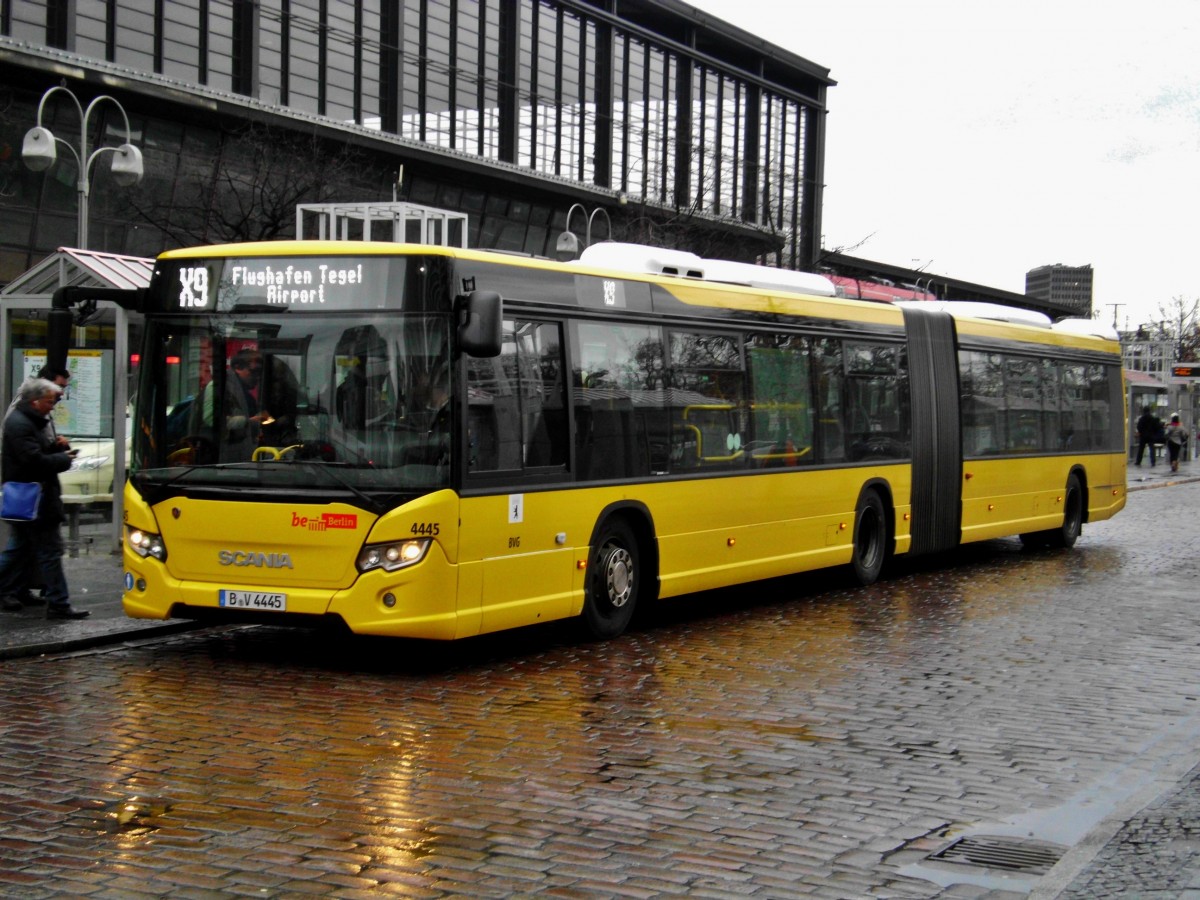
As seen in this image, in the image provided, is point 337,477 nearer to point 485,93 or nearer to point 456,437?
point 456,437

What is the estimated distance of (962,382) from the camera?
18.4m

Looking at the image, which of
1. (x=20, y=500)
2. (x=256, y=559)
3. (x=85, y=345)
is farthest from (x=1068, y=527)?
(x=20, y=500)

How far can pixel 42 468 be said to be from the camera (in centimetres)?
1128

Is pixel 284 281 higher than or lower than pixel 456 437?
higher

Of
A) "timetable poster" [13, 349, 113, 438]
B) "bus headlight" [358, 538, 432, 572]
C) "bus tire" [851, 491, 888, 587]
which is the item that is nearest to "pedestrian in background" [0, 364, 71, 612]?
"bus headlight" [358, 538, 432, 572]

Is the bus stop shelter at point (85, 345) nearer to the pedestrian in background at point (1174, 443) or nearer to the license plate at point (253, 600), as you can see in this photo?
the license plate at point (253, 600)

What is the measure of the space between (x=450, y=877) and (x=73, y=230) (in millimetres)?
33898

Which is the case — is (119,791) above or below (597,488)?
below

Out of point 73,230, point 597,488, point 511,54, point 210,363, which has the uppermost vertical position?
point 511,54

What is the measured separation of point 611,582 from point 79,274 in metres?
6.51

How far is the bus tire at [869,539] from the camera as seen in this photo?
16.0m

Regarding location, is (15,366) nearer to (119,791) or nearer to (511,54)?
(119,791)

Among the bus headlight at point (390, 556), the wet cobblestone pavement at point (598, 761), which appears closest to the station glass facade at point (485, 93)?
the wet cobblestone pavement at point (598, 761)

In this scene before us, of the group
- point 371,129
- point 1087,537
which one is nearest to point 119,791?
point 1087,537
